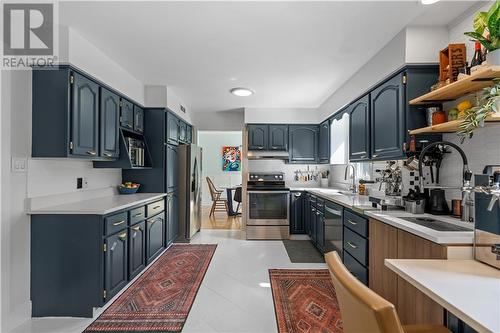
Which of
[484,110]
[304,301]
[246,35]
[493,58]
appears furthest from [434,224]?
[246,35]

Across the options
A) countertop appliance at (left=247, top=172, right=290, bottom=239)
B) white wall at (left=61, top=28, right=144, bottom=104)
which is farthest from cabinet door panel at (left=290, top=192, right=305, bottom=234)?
white wall at (left=61, top=28, right=144, bottom=104)

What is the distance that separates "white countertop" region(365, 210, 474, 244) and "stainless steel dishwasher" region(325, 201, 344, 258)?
0.76m

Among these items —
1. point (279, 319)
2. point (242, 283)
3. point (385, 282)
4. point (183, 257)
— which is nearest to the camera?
point (385, 282)

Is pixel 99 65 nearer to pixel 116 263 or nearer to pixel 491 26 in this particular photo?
pixel 116 263

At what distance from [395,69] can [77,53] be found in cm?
294

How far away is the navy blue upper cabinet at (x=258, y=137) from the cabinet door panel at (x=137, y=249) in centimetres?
265

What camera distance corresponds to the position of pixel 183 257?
3.73 m

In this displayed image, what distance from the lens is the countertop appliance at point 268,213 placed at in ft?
15.6

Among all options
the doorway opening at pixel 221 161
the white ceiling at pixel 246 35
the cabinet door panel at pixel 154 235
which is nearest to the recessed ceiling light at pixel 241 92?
the white ceiling at pixel 246 35

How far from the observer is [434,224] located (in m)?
1.76

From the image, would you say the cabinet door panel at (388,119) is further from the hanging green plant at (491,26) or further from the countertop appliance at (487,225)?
the countertop appliance at (487,225)

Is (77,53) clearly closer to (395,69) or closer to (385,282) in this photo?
(395,69)

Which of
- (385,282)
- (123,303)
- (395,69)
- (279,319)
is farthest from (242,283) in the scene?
(395,69)

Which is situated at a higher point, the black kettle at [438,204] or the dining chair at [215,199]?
the black kettle at [438,204]
